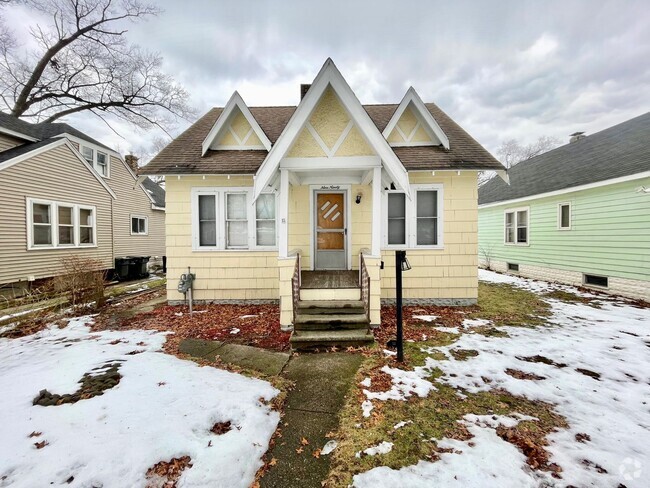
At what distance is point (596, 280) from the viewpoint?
8891 millimetres

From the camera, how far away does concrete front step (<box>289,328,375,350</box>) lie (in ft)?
14.7

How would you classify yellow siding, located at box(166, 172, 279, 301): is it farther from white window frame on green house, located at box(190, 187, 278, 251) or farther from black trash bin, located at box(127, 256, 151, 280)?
black trash bin, located at box(127, 256, 151, 280)

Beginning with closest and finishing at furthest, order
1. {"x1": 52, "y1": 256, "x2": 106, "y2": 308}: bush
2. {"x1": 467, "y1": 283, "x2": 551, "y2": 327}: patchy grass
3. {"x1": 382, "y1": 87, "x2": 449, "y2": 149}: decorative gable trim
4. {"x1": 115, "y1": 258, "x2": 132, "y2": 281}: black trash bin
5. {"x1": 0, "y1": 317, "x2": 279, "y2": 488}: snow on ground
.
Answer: {"x1": 0, "y1": 317, "x2": 279, "y2": 488}: snow on ground → {"x1": 467, "y1": 283, "x2": 551, "y2": 327}: patchy grass → {"x1": 52, "y1": 256, "x2": 106, "y2": 308}: bush → {"x1": 382, "y1": 87, "x2": 449, "y2": 149}: decorative gable trim → {"x1": 115, "y1": 258, "x2": 132, "y2": 281}: black trash bin

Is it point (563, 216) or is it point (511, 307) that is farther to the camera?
point (563, 216)

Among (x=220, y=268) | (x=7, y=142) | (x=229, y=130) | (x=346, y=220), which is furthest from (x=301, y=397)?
(x=7, y=142)

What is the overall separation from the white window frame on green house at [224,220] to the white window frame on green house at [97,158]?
10815 millimetres

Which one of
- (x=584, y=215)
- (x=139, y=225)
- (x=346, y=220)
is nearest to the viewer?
(x=346, y=220)

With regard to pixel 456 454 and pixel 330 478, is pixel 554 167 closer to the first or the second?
pixel 456 454

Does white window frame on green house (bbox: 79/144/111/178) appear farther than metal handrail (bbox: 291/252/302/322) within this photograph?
Yes

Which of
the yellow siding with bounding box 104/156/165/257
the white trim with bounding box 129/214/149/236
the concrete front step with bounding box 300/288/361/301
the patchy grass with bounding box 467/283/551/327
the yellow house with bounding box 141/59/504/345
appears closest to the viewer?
the concrete front step with bounding box 300/288/361/301

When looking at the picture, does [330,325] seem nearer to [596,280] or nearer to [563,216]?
[596,280]

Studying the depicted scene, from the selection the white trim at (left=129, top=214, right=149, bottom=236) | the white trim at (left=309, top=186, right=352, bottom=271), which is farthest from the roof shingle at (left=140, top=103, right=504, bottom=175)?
the white trim at (left=129, top=214, right=149, bottom=236)

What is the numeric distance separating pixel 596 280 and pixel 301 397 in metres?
11.2

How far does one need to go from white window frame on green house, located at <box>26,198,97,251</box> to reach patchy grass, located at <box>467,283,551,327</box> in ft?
49.2
